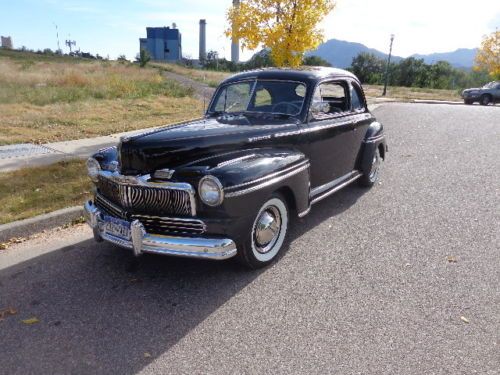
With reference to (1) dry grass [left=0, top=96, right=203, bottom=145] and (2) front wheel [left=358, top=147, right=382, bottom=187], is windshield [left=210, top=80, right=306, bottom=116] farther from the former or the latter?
(1) dry grass [left=0, top=96, right=203, bottom=145]

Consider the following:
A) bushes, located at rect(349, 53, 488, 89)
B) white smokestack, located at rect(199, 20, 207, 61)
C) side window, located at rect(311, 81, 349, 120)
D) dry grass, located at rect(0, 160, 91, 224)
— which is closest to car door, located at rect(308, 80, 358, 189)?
side window, located at rect(311, 81, 349, 120)

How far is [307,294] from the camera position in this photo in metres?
3.26

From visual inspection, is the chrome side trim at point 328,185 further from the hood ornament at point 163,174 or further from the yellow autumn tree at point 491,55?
the yellow autumn tree at point 491,55

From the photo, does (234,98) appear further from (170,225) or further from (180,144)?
(170,225)

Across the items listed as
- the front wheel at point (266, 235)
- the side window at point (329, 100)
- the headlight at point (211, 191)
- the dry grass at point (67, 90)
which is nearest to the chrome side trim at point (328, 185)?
the front wheel at point (266, 235)

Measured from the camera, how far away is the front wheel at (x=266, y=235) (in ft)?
11.5

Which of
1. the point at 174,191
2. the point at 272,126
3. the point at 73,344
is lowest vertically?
the point at 73,344

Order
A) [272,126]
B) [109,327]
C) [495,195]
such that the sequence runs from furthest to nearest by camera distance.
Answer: [495,195]
[272,126]
[109,327]

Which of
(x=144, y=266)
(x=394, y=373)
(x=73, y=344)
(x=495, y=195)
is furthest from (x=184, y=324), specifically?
(x=495, y=195)

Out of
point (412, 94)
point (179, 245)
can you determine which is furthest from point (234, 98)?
point (412, 94)

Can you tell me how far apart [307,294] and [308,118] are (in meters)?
1.95

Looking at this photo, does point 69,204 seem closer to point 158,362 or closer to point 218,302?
point 218,302

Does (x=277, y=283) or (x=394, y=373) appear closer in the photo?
(x=394, y=373)

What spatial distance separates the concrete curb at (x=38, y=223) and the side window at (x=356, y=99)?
3.77 metres
